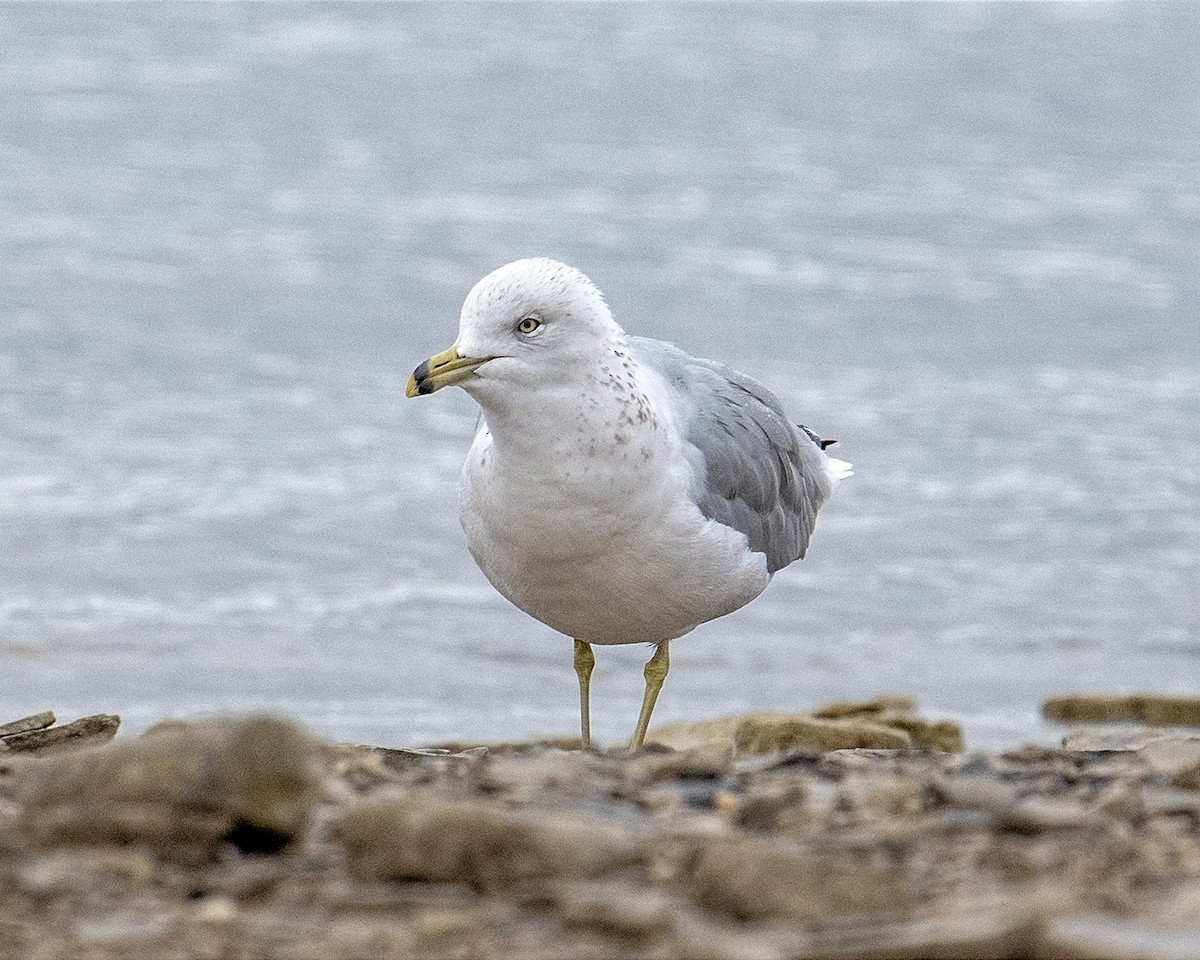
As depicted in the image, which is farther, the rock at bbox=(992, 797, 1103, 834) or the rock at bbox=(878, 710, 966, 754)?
the rock at bbox=(878, 710, 966, 754)

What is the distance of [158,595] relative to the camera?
10.3 metres

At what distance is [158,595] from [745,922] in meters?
7.42

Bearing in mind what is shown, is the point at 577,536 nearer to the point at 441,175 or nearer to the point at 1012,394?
the point at 1012,394

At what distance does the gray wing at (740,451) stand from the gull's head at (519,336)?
18.4 inches

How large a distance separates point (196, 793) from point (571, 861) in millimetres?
682

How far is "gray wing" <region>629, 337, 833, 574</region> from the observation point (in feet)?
20.3

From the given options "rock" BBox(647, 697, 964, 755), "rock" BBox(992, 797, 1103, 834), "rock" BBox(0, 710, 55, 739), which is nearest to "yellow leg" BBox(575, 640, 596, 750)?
"rock" BBox(647, 697, 964, 755)

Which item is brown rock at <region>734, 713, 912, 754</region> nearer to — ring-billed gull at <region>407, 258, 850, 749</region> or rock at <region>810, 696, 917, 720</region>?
rock at <region>810, 696, 917, 720</region>

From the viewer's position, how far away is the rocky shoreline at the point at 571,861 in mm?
3254

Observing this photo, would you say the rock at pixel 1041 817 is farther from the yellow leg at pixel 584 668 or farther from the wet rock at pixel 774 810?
the yellow leg at pixel 584 668

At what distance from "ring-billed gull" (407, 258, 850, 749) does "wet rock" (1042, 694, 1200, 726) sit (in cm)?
336

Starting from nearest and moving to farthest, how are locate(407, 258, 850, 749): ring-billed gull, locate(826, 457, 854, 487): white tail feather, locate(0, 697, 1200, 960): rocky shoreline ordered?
1. locate(0, 697, 1200, 960): rocky shoreline
2. locate(407, 258, 850, 749): ring-billed gull
3. locate(826, 457, 854, 487): white tail feather

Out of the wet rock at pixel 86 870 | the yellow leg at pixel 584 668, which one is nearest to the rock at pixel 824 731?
the yellow leg at pixel 584 668

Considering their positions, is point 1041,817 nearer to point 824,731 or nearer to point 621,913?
point 621,913
